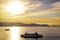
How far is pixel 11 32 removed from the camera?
13.9 feet

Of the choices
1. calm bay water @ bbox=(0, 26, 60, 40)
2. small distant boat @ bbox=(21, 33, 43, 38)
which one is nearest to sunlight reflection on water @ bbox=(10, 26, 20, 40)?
calm bay water @ bbox=(0, 26, 60, 40)

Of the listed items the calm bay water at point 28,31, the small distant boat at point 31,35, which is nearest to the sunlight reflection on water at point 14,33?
the calm bay water at point 28,31

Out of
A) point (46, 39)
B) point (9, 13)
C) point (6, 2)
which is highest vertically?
point (6, 2)

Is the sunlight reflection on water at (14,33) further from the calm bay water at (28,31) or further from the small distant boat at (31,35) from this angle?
the small distant boat at (31,35)

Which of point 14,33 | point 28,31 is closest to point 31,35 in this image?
point 28,31

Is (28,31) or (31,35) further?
(28,31)

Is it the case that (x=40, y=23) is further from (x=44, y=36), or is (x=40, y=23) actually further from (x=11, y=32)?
(x=11, y=32)

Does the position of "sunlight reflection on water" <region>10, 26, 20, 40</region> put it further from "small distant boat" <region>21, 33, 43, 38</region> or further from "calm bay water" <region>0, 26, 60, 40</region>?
"small distant boat" <region>21, 33, 43, 38</region>

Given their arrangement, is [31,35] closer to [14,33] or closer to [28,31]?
[28,31]

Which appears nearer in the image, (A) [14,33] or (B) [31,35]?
(B) [31,35]

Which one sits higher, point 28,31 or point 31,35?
point 28,31

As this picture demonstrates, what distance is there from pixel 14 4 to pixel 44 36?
105 centimetres

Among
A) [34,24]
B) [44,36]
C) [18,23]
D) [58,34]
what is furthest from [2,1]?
[58,34]

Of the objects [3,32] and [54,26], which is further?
[3,32]
